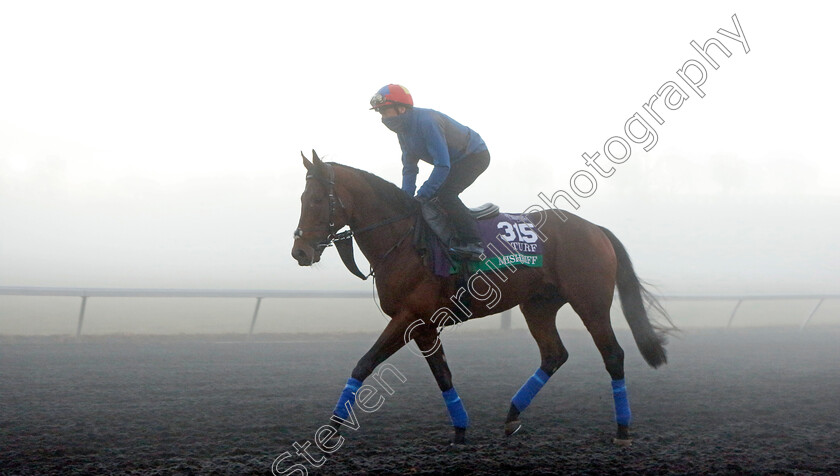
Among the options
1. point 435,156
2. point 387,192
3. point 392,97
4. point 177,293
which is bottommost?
point 387,192

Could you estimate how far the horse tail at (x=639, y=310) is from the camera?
6809 millimetres

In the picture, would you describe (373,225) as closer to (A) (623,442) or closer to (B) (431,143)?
(B) (431,143)

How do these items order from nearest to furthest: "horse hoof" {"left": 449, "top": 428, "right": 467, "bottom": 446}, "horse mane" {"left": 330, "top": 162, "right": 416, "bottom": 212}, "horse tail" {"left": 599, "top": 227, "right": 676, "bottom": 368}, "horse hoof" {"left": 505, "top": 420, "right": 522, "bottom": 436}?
"horse hoof" {"left": 449, "top": 428, "right": 467, "bottom": 446}, "horse hoof" {"left": 505, "top": 420, "right": 522, "bottom": 436}, "horse mane" {"left": 330, "top": 162, "right": 416, "bottom": 212}, "horse tail" {"left": 599, "top": 227, "right": 676, "bottom": 368}

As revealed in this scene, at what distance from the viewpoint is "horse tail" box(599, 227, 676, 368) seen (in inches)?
268

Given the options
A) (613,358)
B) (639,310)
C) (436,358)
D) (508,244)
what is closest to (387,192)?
(508,244)

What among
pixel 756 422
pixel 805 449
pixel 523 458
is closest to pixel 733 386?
pixel 756 422

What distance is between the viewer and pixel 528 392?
245 inches

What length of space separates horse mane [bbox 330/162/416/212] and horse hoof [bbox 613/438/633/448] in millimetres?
2360

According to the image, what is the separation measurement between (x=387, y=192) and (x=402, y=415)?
1.96 m

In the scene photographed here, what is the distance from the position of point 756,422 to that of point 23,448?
5614 millimetres

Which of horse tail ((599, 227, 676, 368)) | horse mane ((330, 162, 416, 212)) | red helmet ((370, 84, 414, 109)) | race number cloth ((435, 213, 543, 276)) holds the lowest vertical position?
horse tail ((599, 227, 676, 368))

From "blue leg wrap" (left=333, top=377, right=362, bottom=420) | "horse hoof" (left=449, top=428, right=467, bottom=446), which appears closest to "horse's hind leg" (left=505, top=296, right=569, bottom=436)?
"horse hoof" (left=449, top=428, right=467, bottom=446)

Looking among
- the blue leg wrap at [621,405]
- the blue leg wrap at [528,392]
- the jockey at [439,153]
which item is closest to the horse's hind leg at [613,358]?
the blue leg wrap at [621,405]

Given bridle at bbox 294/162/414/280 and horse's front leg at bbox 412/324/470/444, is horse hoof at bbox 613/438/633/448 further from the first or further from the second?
bridle at bbox 294/162/414/280
